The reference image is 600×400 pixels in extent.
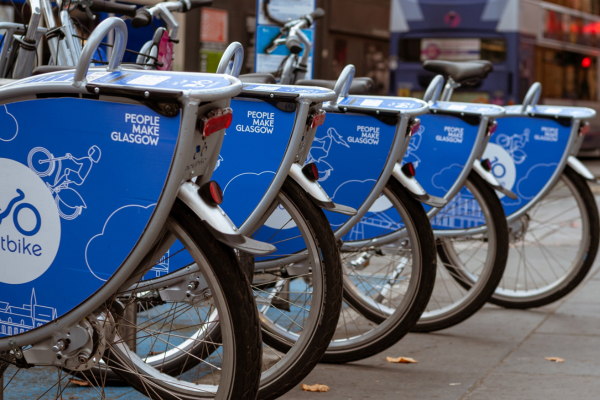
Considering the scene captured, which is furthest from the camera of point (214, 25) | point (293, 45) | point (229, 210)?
point (214, 25)

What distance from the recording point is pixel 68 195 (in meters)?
2.36

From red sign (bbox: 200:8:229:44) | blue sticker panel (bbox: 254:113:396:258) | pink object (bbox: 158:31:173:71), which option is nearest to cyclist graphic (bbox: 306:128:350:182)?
blue sticker panel (bbox: 254:113:396:258)

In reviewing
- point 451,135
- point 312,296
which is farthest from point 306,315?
point 451,135

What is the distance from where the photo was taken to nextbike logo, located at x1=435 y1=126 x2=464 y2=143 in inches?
183

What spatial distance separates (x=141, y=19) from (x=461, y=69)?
2.08 m

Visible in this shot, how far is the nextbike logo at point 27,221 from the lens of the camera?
2.38m

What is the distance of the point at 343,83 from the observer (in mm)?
3754

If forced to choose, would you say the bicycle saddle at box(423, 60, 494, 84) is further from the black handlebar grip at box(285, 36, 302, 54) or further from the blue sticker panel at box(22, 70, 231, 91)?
the blue sticker panel at box(22, 70, 231, 91)

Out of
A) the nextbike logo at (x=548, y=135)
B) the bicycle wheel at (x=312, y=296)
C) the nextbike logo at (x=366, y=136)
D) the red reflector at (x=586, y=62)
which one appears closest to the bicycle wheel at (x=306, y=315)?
the bicycle wheel at (x=312, y=296)

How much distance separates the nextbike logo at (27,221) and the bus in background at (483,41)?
11.1 metres

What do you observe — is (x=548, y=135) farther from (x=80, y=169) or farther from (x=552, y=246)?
(x=80, y=169)

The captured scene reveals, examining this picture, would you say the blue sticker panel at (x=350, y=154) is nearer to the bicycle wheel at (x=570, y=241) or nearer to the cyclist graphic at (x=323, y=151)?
the cyclist graphic at (x=323, y=151)

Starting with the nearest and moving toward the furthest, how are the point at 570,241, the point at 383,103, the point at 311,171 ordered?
1. the point at 311,171
2. the point at 383,103
3. the point at 570,241

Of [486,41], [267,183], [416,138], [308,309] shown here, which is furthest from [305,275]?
[486,41]
